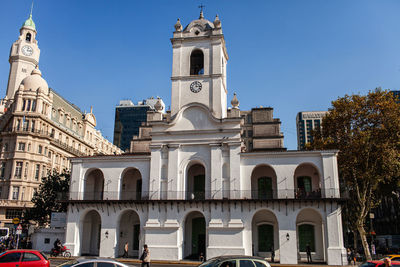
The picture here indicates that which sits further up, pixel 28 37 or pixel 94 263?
pixel 28 37

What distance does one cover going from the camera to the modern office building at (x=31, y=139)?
164ft

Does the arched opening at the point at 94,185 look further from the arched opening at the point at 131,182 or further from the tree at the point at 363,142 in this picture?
the tree at the point at 363,142

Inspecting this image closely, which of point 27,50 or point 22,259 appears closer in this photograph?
point 22,259

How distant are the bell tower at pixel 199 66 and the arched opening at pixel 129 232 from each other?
415 inches

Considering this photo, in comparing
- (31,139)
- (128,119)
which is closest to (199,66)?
(31,139)

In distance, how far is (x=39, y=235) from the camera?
113 ft

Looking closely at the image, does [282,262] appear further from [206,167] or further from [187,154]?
[187,154]

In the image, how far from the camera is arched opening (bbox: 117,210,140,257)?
110 feet

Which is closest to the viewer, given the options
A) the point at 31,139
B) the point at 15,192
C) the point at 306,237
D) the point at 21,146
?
the point at 306,237

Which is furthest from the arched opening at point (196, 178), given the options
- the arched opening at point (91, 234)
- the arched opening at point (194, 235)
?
the arched opening at point (91, 234)

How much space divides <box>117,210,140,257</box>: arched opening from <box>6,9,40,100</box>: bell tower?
44261mm

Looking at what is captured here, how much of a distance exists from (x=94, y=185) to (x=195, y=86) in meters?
14.2

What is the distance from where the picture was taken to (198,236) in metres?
32.6

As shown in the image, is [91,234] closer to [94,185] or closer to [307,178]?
[94,185]
